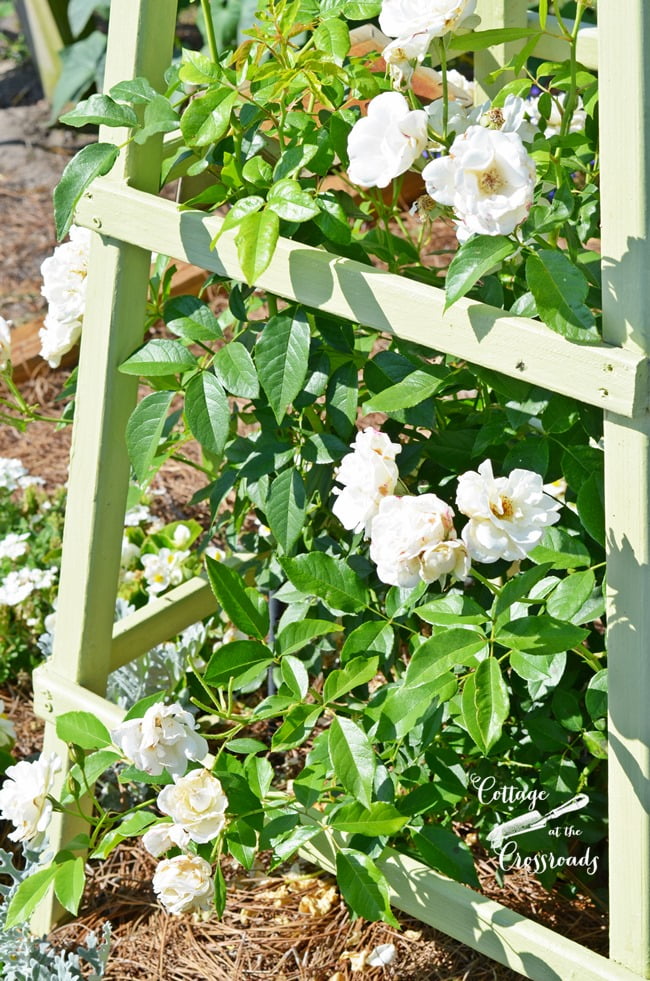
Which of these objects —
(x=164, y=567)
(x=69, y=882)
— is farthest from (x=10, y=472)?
(x=69, y=882)

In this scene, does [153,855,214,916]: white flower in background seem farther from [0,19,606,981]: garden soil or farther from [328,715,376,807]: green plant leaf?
[0,19,606,981]: garden soil

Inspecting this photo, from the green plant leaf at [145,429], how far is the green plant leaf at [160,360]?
0.11 feet

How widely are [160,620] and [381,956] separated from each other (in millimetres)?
587

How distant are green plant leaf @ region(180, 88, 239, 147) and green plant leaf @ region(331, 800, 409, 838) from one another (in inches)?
28.9

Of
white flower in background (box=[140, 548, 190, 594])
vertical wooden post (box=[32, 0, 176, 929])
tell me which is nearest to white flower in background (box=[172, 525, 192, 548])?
white flower in background (box=[140, 548, 190, 594])

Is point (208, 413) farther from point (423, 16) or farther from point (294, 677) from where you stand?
point (423, 16)

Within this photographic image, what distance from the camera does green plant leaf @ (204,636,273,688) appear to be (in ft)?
4.24

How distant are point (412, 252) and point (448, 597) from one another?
55cm

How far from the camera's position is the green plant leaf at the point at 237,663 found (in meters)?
1.29

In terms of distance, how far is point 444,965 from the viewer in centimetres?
160

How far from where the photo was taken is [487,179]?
1033mm

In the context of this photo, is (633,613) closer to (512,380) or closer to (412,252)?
(512,380)

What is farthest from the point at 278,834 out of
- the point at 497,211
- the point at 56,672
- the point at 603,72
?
the point at 603,72

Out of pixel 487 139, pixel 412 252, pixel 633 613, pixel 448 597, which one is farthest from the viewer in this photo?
pixel 412 252
